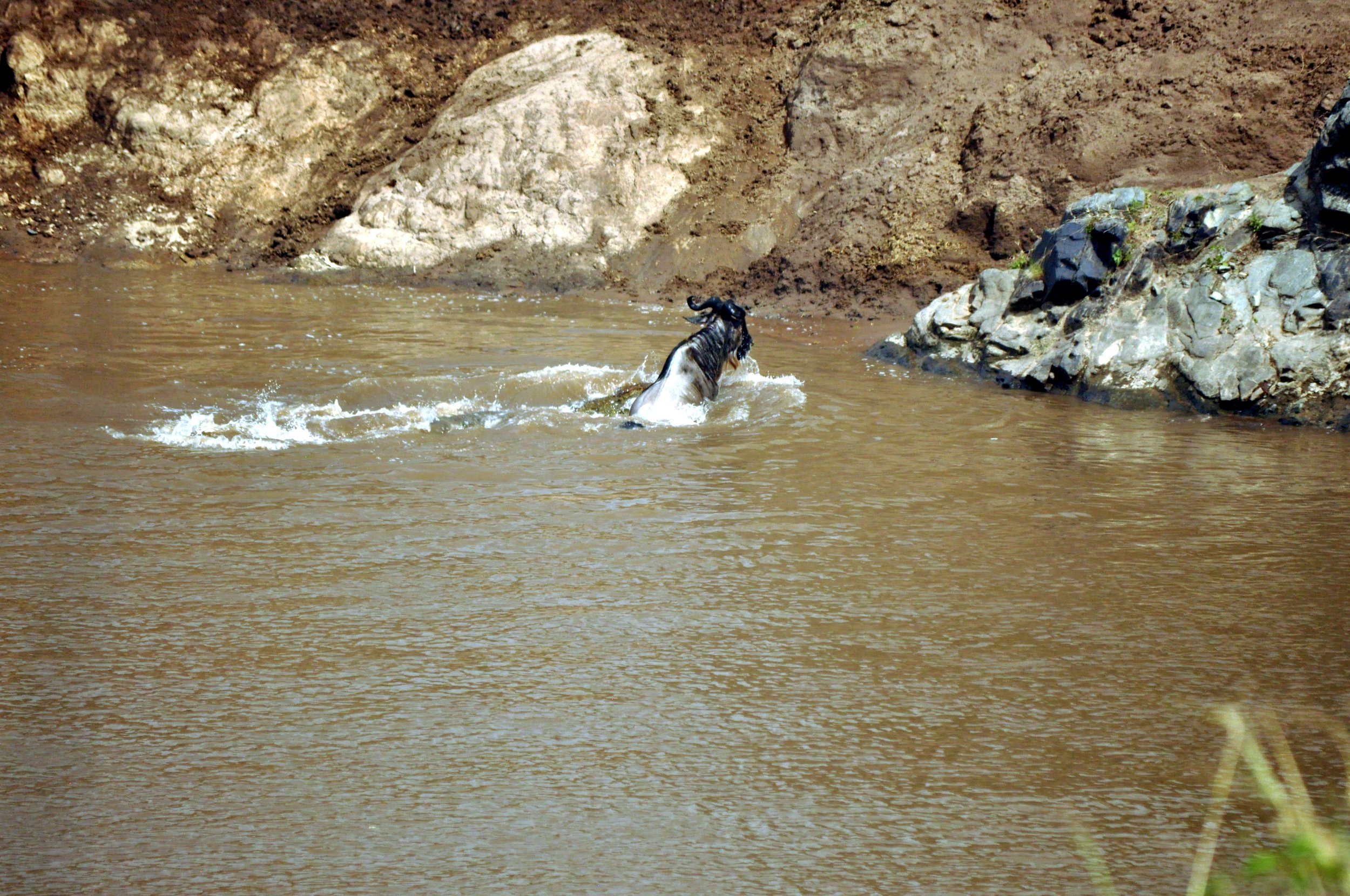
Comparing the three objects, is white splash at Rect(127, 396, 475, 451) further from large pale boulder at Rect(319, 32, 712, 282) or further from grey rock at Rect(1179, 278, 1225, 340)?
large pale boulder at Rect(319, 32, 712, 282)

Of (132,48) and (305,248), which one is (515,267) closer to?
(305,248)

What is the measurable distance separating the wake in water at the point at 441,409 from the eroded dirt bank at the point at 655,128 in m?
6.66

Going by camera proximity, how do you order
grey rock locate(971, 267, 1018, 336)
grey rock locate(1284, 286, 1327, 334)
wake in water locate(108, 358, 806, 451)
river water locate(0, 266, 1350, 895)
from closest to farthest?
river water locate(0, 266, 1350, 895), wake in water locate(108, 358, 806, 451), grey rock locate(1284, 286, 1327, 334), grey rock locate(971, 267, 1018, 336)

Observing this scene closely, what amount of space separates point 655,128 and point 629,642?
18.8 m

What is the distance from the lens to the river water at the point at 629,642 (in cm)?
336

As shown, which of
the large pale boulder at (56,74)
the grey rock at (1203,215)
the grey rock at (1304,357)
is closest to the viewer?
the grey rock at (1304,357)

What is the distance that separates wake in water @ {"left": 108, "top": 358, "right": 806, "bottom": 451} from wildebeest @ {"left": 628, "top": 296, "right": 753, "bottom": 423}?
14 centimetres

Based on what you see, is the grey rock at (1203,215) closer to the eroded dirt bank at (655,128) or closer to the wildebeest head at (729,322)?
the eroded dirt bank at (655,128)

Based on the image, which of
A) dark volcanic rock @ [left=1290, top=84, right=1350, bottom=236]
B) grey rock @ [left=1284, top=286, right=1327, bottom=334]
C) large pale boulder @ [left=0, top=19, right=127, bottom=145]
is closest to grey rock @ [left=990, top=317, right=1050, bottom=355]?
grey rock @ [left=1284, top=286, right=1327, bottom=334]

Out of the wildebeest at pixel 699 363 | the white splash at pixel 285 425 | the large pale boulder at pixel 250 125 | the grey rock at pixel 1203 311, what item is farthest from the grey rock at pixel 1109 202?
the large pale boulder at pixel 250 125

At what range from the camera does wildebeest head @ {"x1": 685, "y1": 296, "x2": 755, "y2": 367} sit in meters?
11.2

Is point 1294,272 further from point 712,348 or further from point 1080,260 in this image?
point 712,348

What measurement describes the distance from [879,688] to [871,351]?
9.69 m

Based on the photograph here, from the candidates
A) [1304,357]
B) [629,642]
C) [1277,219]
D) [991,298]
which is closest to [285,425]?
[629,642]
